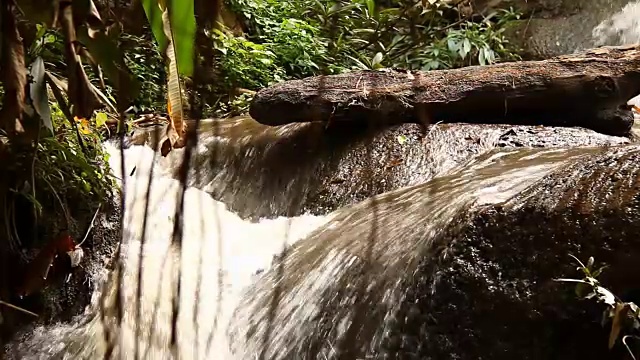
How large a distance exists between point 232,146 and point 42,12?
8.54 ft

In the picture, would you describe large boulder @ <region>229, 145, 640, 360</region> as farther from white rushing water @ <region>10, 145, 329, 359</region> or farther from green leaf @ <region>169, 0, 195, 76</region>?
green leaf @ <region>169, 0, 195, 76</region>

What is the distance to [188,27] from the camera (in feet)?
3.07

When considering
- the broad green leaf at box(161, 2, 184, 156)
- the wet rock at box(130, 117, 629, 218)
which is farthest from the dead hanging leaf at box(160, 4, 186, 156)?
the wet rock at box(130, 117, 629, 218)

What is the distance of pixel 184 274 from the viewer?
8.14 ft

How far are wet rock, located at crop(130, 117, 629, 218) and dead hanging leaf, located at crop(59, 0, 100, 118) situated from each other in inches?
75.2

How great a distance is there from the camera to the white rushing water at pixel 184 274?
2.16m

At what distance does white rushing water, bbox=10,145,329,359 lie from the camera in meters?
2.16

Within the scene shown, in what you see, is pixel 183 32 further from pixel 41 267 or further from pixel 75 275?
pixel 75 275

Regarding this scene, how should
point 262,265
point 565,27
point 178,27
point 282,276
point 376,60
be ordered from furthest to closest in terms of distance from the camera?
1. point 565,27
2. point 376,60
3. point 262,265
4. point 282,276
5. point 178,27

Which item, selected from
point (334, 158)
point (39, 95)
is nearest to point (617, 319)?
point (39, 95)

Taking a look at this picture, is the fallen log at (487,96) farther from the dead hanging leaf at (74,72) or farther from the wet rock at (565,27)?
the wet rock at (565,27)

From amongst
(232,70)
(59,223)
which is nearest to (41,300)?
(59,223)

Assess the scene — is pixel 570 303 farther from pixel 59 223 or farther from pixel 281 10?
pixel 281 10

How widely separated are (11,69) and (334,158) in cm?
241
